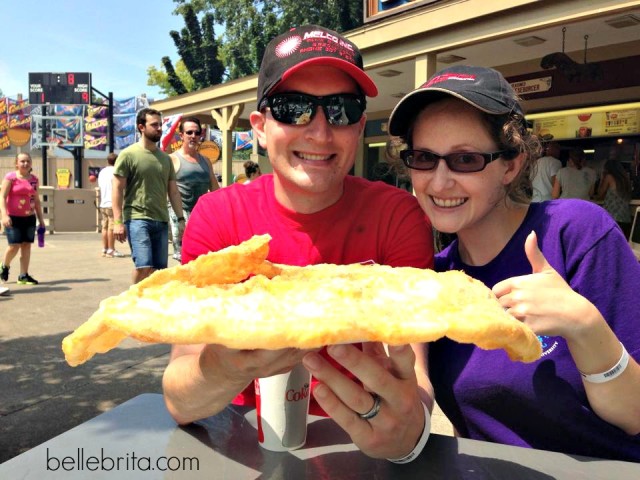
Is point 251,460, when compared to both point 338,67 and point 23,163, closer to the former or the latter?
point 338,67

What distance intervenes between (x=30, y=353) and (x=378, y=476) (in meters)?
4.54

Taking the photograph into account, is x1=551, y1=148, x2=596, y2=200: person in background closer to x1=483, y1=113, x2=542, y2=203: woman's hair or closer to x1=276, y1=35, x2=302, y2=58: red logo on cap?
x1=483, y1=113, x2=542, y2=203: woman's hair

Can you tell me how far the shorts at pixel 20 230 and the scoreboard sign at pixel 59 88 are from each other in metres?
39.0

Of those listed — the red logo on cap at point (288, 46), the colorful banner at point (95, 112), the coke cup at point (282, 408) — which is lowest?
the coke cup at point (282, 408)

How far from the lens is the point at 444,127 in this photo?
68.6 inches

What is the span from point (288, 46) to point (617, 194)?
26.5ft

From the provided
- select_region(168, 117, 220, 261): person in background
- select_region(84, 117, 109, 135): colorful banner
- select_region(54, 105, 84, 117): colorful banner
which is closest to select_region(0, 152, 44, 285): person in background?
select_region(168, 117, 220, 261): person in background

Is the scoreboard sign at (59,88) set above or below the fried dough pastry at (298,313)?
above

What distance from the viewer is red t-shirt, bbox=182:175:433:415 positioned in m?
1.88

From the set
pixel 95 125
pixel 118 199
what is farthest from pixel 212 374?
pixel 95 125

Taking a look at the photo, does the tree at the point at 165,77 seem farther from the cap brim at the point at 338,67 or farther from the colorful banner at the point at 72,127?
the cap brim at the point at 338,67

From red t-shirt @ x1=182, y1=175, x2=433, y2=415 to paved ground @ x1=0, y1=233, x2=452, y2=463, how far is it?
193cm

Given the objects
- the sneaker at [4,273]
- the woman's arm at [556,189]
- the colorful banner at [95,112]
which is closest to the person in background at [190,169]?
the sneaker at [4,273]

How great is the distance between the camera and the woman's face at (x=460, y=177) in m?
1.70
